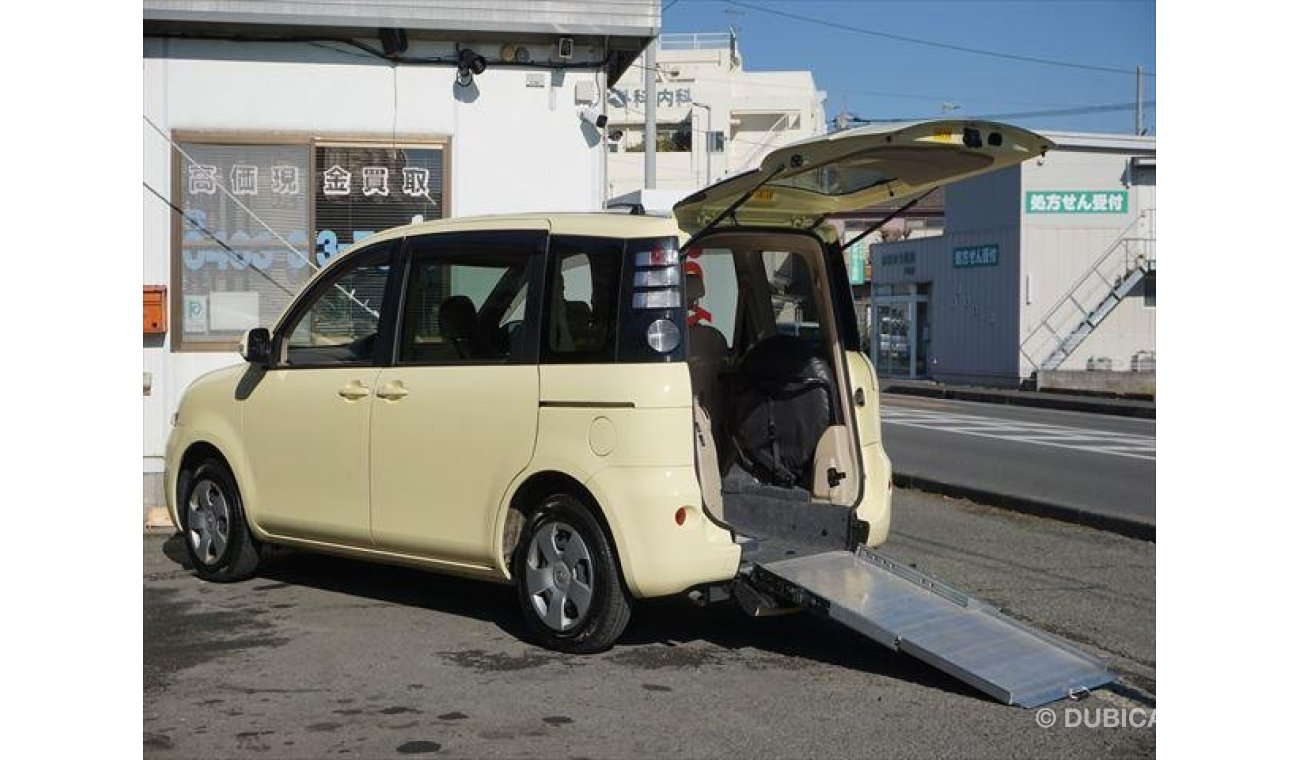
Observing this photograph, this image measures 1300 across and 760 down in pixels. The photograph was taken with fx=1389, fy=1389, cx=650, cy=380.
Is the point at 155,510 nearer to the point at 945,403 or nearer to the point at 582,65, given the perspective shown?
the point at 582,65

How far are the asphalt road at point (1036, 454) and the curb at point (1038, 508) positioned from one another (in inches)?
2.6

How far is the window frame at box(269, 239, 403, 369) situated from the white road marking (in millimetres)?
12567

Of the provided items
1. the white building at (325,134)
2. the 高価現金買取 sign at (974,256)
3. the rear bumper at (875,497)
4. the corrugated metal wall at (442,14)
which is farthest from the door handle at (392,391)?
the 高価現金買取 sign at (974,256)

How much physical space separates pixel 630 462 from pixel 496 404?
86 centimetres

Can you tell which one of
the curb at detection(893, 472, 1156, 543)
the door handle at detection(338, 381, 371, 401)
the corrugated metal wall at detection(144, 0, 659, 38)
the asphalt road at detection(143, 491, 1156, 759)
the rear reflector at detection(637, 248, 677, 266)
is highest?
the corrugated metal wall at detection(144, 0, 659, 38)

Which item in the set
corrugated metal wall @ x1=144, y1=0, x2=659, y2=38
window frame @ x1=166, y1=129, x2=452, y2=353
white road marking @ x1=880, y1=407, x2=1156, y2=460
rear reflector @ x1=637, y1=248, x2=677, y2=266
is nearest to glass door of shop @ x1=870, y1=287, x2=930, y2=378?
white road marking @ x1=880, y1=407, x2=1156, y2=460

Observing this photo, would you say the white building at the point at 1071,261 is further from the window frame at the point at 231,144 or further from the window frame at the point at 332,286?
the window frame at the point at 332,286

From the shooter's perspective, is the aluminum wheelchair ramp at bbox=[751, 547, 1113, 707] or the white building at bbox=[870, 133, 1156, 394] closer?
the aluminum wheelchair ramp at bbox=[751, 547, 1113, 707]

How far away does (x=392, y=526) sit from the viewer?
23.6 feet

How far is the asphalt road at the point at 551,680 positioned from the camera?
5305 millimetres

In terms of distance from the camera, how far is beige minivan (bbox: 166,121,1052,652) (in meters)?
6.31

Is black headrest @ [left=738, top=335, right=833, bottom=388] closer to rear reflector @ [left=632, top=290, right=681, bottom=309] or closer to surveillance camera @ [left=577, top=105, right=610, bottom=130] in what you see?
rear reflector @ [left=632, top=290, right=681, bottom=309]

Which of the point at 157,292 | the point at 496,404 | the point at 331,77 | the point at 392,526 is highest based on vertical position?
the point at 331,77

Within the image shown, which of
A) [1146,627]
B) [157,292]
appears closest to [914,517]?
[1146,627]
